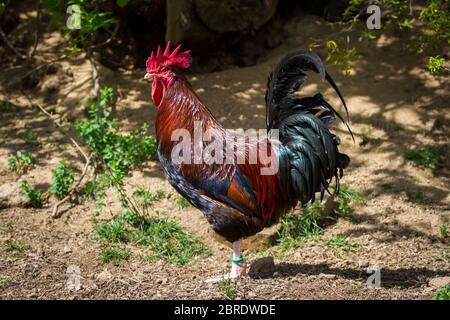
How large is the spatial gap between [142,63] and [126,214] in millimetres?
3543

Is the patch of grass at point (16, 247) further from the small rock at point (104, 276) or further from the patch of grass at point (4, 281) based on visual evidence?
the small rock at point (104, 276)

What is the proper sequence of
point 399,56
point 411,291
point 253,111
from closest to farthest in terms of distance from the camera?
point 411,291 → point 253,111 → point 399,56

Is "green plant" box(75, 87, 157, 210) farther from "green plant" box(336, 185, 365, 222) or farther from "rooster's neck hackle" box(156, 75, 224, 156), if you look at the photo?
"green plant" box(336, 185, 365, 222)

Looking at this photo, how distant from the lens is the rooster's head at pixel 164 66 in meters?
5.40

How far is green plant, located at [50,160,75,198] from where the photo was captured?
7.25m

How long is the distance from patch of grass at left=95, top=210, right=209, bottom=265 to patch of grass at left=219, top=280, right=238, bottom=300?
1224 millimetres

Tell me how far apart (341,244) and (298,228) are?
513 millimetres

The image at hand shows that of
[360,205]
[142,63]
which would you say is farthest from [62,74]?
[360,205]

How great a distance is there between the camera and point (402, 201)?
7.16m

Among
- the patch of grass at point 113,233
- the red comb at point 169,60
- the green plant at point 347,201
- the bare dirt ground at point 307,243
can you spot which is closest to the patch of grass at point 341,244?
the bare dirt ground at point 307,243

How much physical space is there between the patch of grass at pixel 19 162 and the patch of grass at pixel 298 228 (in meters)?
3.28

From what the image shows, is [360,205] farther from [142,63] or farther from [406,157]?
[142,63]
